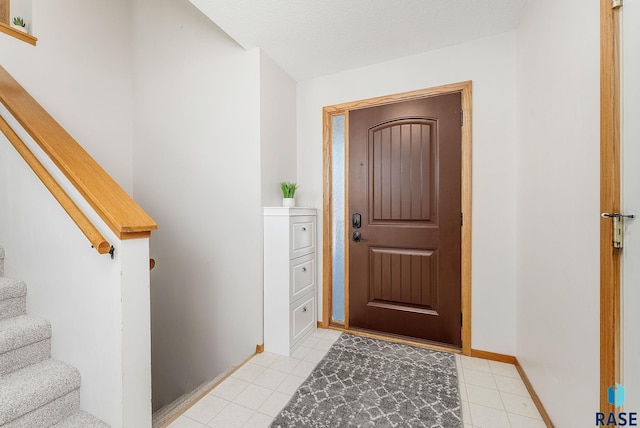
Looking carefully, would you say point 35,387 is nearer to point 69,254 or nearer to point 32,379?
point 32,379

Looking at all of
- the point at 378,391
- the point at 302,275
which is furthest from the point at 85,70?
the point at 378,391

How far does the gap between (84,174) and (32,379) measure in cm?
94

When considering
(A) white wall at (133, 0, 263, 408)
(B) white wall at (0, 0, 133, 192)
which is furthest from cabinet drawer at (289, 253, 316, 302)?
(B) white wall at (0, 0, 133, 192)

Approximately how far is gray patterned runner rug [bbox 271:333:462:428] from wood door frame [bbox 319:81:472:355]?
38 centimetres

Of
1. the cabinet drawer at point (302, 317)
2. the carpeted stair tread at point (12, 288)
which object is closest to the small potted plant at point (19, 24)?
the carpeted stair tread at point (12, 288)

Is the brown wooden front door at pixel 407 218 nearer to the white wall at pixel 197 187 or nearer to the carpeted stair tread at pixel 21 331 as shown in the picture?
the white wall at pixel 197 187

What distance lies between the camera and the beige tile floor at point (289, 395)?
1.45m

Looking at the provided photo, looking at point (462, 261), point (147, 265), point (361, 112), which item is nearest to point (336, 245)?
point (462, 261)

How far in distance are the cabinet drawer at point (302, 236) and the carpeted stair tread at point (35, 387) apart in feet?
4.52

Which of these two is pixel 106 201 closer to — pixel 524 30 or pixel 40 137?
pixel 40 137

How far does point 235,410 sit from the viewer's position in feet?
5.04

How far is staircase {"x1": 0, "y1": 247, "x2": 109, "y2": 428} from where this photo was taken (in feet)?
3.69

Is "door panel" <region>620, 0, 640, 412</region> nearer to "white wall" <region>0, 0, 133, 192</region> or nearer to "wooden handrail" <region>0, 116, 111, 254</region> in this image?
"wooden handrail" <region>0, 116, 111, 254</region>

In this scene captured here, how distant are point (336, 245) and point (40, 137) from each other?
6.81 feet
